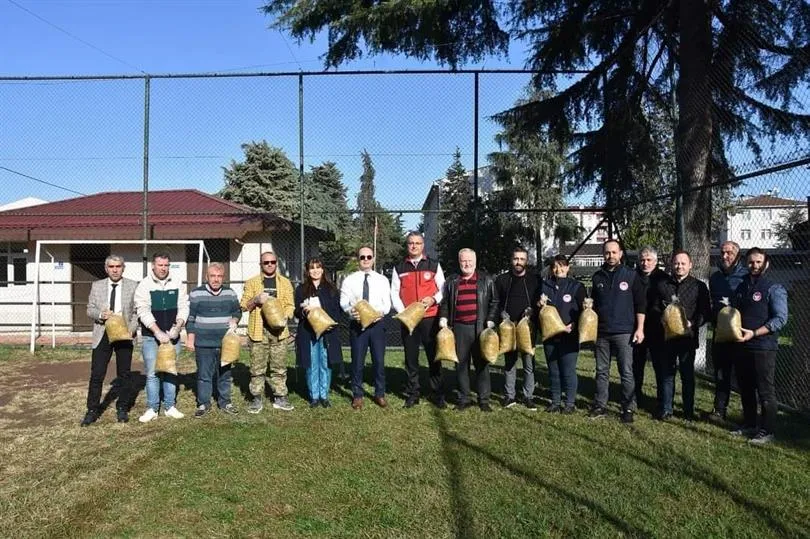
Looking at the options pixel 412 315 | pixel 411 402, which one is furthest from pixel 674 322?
pixel 411 402

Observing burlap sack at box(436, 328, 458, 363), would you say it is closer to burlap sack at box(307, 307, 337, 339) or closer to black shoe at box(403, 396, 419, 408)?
black shoe at box(403, 396, 419, 408)

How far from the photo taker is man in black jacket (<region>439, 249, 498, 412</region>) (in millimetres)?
6500

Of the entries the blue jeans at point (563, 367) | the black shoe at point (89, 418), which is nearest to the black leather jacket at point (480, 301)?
the blue jeans at point (563, 367)

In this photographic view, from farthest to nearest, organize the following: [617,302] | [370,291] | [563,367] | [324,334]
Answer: [324,334]
[370,291]
[563,367]
[617,302]

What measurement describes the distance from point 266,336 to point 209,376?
2.42 feet

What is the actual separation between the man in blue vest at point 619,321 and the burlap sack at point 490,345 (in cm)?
106

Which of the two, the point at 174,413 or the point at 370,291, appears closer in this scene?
the point at 174,413

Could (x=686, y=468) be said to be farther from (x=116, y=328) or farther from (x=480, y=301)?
(x=116, y=328)

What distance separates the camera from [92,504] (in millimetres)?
4109

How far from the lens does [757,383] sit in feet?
17.9

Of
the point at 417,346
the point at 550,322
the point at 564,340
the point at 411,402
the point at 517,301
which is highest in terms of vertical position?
the point at 517,301

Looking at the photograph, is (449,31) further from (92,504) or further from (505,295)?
(92,504)

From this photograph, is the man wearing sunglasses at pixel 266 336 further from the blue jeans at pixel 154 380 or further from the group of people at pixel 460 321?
the blue jeans at pixel 154 380

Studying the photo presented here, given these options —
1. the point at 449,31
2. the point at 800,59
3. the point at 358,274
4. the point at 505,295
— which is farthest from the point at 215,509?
the point at 800,59
